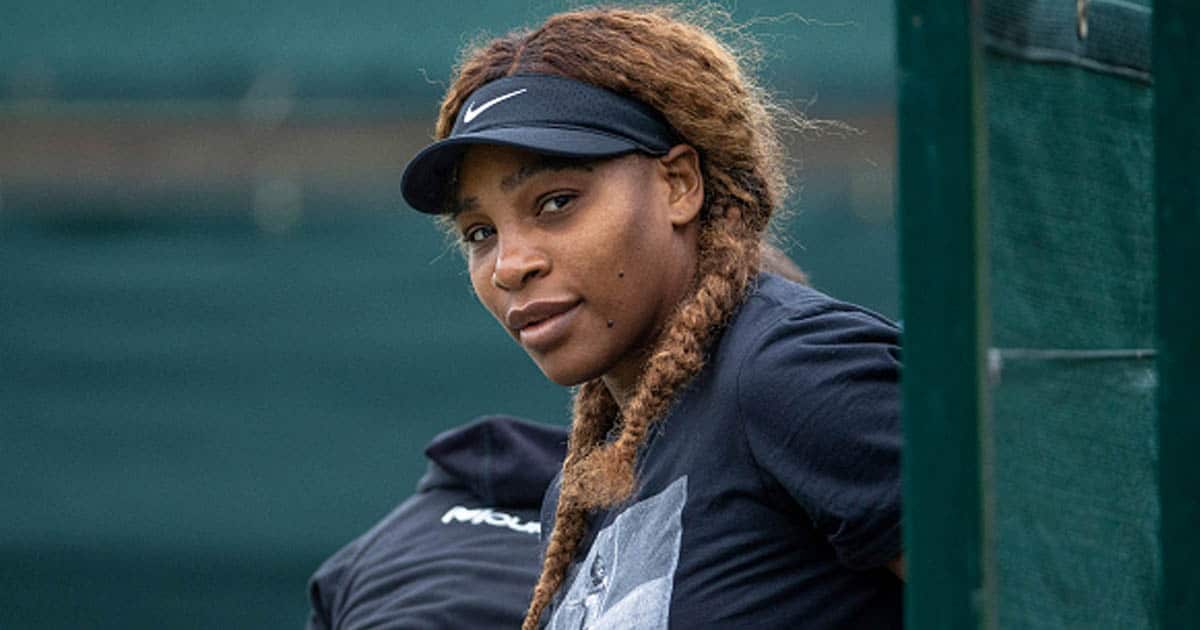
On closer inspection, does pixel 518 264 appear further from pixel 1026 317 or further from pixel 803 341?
pixel 1026 317

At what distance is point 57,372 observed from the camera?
4527mm

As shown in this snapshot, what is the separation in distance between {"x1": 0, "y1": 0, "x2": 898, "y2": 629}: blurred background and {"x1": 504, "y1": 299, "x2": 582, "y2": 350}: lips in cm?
276

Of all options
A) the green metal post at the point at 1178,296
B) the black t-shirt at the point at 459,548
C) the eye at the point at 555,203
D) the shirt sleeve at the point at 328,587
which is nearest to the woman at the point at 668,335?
the eye at the point at 555,203

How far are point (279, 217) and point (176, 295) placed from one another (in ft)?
1.07

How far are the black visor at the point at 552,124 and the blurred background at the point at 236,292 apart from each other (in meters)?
2.70

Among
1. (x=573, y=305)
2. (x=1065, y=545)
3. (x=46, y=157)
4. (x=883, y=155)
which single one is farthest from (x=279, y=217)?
(x=1065, y=545)

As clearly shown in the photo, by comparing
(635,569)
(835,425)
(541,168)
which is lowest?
(635,569)

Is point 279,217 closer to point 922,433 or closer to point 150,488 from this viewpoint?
point 150,488

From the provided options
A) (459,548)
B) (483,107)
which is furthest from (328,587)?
(483,107)

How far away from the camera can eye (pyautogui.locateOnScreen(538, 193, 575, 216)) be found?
1657 millimetres

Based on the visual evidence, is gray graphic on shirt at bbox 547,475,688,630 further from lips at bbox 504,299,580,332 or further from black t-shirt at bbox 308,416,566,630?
black t-shirt at bbox 308,416,566,630

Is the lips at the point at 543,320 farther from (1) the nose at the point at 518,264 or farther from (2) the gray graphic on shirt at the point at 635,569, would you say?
(2) the gray graphic on shirt at the point at 635,569

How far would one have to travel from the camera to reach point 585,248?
164cm

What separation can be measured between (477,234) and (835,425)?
512 mm
